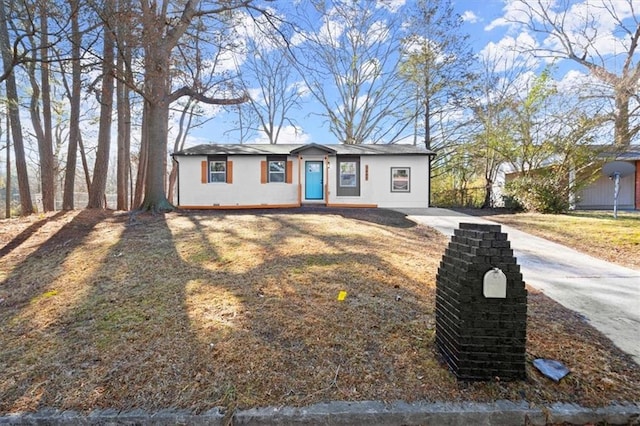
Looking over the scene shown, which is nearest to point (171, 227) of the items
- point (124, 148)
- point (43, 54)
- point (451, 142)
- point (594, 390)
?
point (43, 54)

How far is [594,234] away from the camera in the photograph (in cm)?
788

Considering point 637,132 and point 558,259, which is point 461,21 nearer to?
point 637,132

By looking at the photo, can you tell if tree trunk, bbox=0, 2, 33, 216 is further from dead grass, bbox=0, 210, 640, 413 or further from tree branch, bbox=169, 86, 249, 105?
dead grass, bbox=0, 210, 640, 413

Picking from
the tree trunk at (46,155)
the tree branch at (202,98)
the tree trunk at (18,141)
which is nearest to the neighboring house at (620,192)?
the tree branch at (202,98)

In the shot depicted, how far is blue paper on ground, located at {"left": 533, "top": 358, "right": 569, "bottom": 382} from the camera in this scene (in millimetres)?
2216

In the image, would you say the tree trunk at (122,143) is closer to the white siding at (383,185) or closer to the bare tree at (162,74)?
the bare tree at (162,74)

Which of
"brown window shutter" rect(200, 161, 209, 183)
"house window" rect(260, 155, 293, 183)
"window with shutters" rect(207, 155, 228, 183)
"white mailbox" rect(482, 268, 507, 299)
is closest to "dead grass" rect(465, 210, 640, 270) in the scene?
"white mailbox" rect(482, 268, 507, 299)

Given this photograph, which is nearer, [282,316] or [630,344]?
[630,344]

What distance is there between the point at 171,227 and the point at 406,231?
5812 millimetres

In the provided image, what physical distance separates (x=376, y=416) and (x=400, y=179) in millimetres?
12253

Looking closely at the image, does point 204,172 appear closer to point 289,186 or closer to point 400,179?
point 289,186

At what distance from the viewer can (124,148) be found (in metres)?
15.2

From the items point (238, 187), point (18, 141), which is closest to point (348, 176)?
point (238, 187)

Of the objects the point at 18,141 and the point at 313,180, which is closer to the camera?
the point at 18,141
